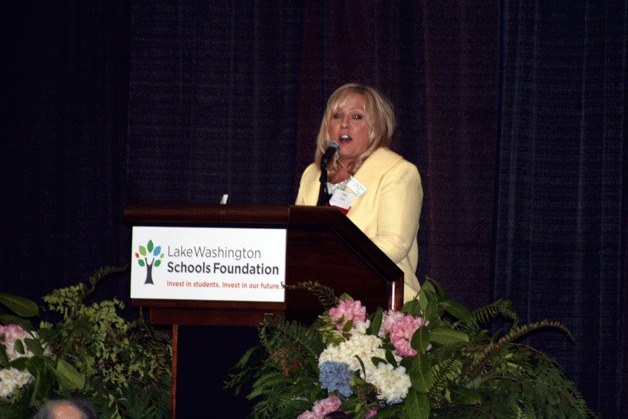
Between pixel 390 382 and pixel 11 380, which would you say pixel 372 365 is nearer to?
pixel 390 382

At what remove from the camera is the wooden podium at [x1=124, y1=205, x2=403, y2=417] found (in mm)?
2797

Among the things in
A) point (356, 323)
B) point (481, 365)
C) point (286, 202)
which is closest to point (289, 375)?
point (356, 323)

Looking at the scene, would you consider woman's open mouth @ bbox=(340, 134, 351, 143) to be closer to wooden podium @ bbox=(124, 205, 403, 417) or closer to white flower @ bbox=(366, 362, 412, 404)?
wooden podium @ bbox=(124, 205, 403, 417)

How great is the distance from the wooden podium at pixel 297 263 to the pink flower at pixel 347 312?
11 cm

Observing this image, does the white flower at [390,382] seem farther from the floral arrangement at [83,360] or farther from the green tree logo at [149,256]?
the floral arrangement at [83,360]

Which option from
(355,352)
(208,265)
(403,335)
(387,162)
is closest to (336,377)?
(355,352)

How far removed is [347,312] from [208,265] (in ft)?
1.40

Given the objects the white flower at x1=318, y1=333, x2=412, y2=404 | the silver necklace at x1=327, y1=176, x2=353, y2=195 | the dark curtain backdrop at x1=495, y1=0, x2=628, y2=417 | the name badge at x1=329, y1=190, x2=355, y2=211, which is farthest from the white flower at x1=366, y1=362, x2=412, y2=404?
the dark curtain backdrop at x1=495, y1=0, x2=628, y2=417

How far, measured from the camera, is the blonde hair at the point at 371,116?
3939 millimetres

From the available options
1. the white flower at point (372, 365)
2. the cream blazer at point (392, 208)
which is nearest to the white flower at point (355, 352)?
the white flower at point (372, 365)

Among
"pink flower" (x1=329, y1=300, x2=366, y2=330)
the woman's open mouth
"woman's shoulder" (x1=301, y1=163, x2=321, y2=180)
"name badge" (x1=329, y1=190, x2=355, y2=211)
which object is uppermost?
the woman's open mouth

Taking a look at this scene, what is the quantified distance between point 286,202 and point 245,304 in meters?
2.14

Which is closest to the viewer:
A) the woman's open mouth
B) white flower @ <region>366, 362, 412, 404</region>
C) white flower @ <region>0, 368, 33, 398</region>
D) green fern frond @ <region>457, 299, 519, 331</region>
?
white flower @ <region>366, 362, 412, 404</region>

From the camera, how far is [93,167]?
5215 millimetres
